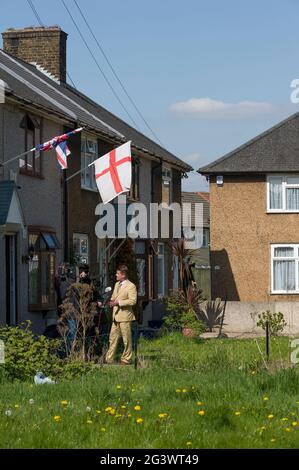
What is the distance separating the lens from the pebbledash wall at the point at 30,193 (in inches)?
925

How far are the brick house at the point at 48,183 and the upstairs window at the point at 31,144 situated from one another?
0.02 meters

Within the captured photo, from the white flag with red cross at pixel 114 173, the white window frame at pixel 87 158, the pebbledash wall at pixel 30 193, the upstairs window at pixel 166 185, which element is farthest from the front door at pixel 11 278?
the upstairs window at pixel 166 185

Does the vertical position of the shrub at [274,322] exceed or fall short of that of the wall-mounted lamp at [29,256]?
it falls short

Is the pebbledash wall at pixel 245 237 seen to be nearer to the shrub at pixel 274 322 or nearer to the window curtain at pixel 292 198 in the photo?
the window curtain at pixel 292 198

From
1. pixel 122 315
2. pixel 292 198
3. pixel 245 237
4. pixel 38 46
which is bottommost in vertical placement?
pixel 122 315

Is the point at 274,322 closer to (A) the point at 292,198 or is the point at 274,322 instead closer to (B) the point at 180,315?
(B) the point at 180,315

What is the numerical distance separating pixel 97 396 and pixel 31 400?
0.88m

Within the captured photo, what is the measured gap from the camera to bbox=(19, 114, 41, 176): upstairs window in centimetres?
2472

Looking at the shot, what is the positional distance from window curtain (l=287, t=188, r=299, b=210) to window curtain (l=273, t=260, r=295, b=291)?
2.01 meters

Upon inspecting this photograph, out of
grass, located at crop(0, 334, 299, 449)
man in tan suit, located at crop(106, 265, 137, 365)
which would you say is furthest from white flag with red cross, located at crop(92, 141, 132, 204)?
grass, located at crop(0, 334, 299, 449)

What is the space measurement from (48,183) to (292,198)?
15.3 meters

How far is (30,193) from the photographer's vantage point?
82.4ft

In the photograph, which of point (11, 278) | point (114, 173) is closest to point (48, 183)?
point (114, 173)

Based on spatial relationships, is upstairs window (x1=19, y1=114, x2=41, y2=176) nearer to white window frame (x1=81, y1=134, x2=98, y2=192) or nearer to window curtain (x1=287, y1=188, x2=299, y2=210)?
white window frame (x1=81, y1=134, x2=98, y2=192)
